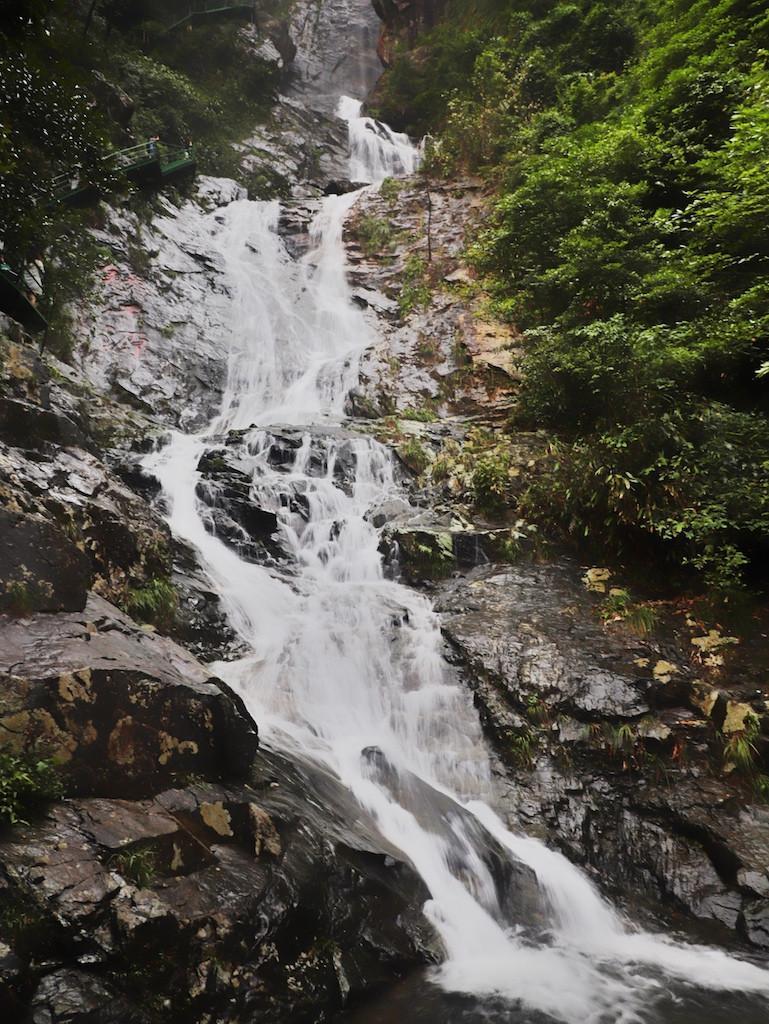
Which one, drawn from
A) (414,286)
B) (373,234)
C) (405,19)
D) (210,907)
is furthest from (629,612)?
(405,19)

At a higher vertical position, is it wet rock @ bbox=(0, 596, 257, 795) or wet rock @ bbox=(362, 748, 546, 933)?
wet rock @ bbox=(0, 596, 257, 795)

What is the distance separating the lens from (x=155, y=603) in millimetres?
7035

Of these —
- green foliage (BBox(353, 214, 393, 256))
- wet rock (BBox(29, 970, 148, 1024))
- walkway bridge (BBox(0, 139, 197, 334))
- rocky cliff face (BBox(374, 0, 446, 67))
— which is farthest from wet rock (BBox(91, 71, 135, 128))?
wet rock (BBox(29, 970, 148, 1024))

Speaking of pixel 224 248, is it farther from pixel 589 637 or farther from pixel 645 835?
pixel 645 835

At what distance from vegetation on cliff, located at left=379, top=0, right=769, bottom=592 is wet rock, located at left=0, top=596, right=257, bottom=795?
617cm

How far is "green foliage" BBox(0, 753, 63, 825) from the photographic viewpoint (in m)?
3.25

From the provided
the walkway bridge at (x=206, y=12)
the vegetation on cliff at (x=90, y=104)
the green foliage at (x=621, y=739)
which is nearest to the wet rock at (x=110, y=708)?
the green foliage at (x=621, y=739)

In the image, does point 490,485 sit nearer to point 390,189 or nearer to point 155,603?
point 155,603

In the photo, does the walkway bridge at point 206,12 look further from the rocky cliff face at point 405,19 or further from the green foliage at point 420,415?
the green foliage at point 420,415

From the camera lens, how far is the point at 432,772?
668 cm

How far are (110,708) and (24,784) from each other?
71 cm

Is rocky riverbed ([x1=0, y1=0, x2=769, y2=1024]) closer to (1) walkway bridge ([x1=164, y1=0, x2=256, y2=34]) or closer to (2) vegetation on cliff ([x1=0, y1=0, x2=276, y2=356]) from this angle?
(2) vegetation on cliff ([x1=0, y1=0, x2=276, y2=356])

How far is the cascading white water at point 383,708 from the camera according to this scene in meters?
4.65

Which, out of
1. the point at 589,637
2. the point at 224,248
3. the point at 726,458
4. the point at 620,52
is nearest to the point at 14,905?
the point at 589,637
